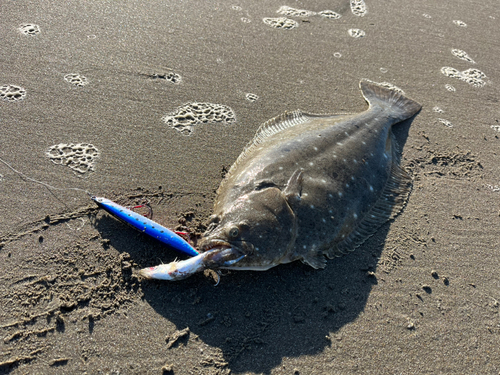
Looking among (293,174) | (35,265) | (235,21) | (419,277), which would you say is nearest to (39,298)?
(35,265)

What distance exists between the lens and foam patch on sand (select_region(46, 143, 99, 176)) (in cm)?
345

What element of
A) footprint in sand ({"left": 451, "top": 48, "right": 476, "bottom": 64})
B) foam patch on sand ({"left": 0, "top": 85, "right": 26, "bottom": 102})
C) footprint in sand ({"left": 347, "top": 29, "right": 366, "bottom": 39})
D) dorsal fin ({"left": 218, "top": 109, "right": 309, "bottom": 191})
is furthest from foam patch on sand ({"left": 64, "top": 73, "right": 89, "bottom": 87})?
footprint in sand ({"left": 451, "top": 48, "right": 476, "bottom": 64})

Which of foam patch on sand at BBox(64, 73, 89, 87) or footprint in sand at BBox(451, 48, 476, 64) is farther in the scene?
footprint in sand at BBox(451, 48, 476, 64)

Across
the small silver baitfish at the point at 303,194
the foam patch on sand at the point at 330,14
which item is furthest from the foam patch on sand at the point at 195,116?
the foam patch on sand at the point at 330,14

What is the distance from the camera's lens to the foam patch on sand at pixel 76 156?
3.45 m

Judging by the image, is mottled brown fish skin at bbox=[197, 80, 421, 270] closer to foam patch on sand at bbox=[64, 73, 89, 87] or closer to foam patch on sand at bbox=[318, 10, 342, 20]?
foam patch on sand at bbox=[64, 73, 89, 87]

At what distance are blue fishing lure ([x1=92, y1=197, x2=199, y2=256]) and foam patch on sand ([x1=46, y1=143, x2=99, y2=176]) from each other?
65cm

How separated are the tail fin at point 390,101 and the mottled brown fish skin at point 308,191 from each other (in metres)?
0.33

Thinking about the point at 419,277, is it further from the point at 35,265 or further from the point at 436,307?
the point at 35,265

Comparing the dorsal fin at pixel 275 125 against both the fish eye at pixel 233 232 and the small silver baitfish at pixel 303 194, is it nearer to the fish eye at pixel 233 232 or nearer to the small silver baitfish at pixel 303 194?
the small silver baitfish at pixel 303 194

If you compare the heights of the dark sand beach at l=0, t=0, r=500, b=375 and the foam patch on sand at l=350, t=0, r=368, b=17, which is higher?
the foam patch on sand at l=350, t=0, r=368, b=17

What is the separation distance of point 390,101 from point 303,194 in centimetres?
244

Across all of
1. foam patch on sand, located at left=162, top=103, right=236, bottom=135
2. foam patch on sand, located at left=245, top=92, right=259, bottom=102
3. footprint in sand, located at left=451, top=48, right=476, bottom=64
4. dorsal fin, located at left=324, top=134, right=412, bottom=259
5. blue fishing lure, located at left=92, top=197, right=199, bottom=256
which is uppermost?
footprint in sand, located at left=451, top=48, right=476, bottom=64

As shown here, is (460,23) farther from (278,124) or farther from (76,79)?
(76,79)
